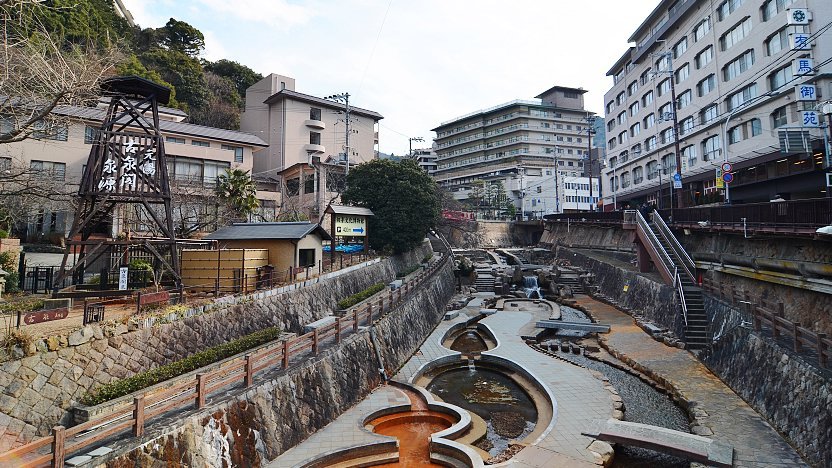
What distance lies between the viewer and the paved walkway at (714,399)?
10.6m

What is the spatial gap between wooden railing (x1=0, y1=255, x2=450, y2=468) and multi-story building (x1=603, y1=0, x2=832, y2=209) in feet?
97.6

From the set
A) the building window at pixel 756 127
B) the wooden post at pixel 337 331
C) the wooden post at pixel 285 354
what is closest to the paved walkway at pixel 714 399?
the wooden post at pixel 337 331

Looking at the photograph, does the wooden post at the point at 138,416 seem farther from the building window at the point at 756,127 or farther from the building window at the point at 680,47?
the building window at the point at 680,47

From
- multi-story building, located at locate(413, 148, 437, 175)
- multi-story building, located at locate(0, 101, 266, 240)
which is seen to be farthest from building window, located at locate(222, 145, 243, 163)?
Answer: multi-story building, located at locate(413, 148, 437, 175)

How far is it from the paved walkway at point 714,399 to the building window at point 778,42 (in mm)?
22233

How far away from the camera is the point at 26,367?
9.82 meters

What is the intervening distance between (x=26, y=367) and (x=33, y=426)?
143cm

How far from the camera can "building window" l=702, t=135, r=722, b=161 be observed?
3533 cm

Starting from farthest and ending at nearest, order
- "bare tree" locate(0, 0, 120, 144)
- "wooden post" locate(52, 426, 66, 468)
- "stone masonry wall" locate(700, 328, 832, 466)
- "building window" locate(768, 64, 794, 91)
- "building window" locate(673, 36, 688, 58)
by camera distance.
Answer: "building window" locate(673, 36, 688, 58), "building window" locate(768, 64, 794, 91), "bare tree" locate(0, 0, 120, 144), "stone masonry wall" locate(700, 328, 832, 466), "wooden post" locate(52, 426, 66, 468)

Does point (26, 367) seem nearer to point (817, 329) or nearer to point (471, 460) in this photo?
point (471, 460)

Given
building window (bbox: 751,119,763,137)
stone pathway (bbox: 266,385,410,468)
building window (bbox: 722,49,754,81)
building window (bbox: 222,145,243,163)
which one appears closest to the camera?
stone pathway (bbox: 266,385,410,468)

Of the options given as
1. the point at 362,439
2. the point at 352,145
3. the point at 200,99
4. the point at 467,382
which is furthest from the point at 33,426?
the point at 200,99

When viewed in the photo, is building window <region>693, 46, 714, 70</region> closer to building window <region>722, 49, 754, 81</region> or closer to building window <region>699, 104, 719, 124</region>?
building window <region>722, 49, 754, 81</region>

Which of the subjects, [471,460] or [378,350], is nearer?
[471,460]
